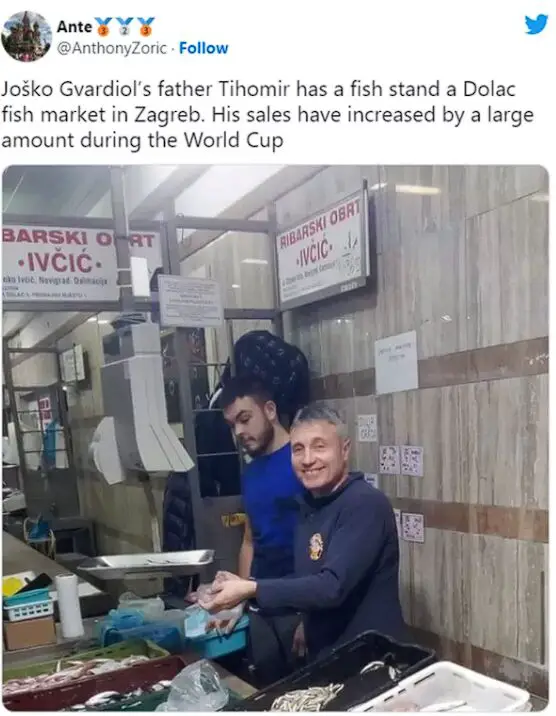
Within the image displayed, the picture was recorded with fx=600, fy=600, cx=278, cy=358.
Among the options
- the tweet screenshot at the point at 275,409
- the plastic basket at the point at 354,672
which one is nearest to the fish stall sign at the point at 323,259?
the tweet screenshot at the point at 275,409

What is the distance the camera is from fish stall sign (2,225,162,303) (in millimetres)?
979

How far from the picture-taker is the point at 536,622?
102 centimetres

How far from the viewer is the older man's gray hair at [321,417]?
1.08 meters

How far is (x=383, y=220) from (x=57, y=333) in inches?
24.7

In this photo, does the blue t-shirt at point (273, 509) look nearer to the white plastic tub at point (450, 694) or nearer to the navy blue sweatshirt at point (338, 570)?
the navy blue sweatshirt at point (338, 570)

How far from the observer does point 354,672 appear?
103cm

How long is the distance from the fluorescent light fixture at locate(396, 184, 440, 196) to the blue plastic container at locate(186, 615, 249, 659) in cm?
80

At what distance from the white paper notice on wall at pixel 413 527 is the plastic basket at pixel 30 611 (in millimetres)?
749
